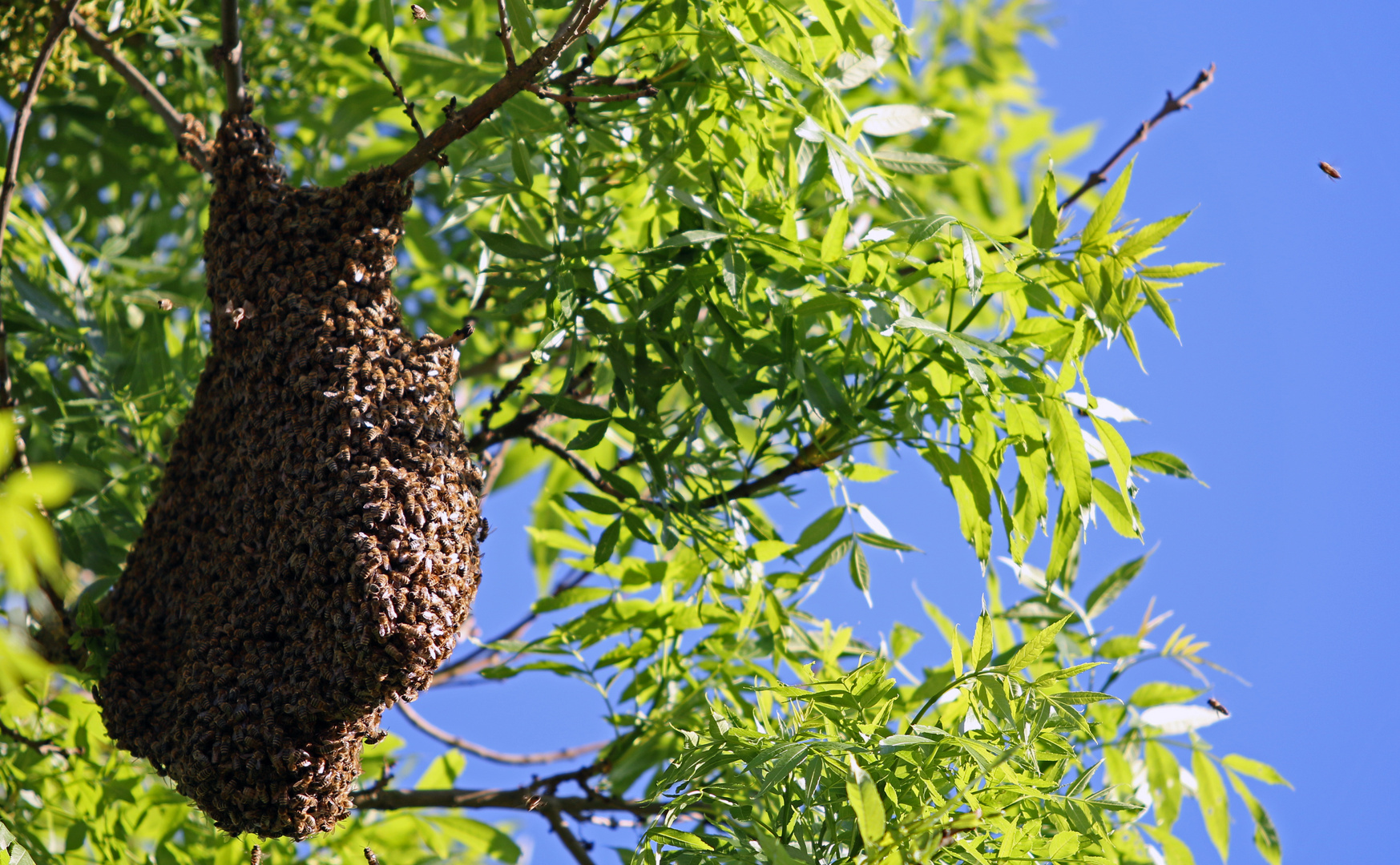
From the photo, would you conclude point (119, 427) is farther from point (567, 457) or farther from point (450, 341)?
point (450, 341)

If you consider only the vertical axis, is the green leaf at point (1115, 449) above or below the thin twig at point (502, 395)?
below

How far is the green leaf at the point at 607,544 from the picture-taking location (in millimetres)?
2189

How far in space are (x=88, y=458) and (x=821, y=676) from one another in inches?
62.5

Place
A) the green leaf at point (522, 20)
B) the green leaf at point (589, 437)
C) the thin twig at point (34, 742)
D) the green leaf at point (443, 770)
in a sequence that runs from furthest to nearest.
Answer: the green leaf at point (443, 770) → the thin twig at point (34, 742) → the green leaf at point (589, 437) → the green leaf at point (522, 20)

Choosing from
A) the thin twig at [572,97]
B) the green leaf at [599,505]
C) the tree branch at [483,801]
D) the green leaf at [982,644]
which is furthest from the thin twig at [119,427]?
the green leaf at [982,644]

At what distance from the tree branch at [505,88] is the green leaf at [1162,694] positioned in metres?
1.69

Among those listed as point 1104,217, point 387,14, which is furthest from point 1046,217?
point 387,14

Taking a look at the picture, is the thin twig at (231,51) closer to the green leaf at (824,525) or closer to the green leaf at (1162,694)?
the green leaf at (824,525)

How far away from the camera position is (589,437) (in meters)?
2.14


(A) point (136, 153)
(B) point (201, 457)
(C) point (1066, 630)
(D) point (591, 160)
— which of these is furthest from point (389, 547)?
(A) point (136, 153)

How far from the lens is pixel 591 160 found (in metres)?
2.51

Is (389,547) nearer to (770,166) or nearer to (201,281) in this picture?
(770,166)

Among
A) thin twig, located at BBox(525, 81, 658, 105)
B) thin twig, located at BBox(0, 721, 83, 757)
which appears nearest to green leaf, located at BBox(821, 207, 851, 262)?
thin twig, located at BBox(525, 81, 658, 105)

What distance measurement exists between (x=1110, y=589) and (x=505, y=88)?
170 cm
